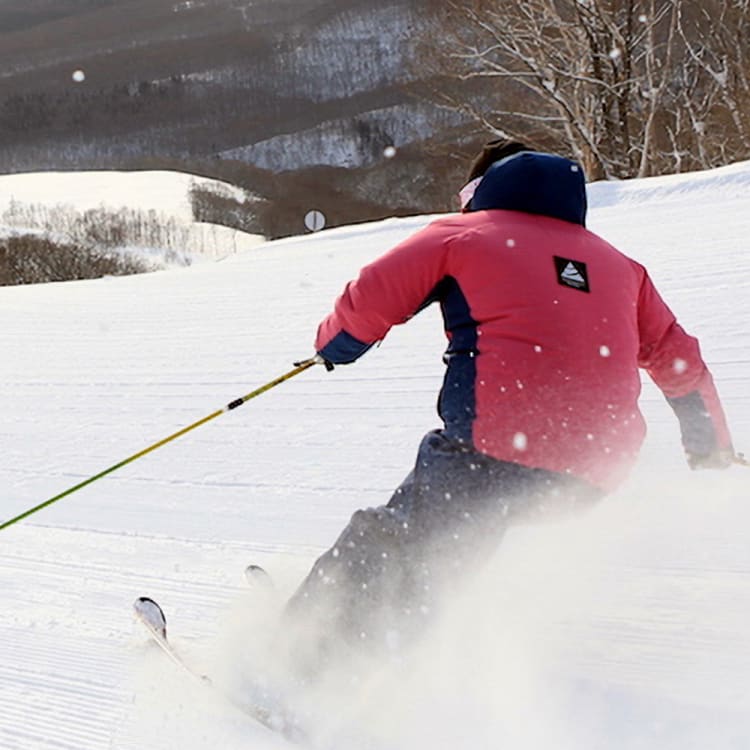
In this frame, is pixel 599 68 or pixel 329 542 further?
pixel 599 68

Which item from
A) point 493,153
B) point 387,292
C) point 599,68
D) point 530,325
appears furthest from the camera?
point 599,68

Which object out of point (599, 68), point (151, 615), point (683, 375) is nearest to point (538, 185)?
point (683, 375)

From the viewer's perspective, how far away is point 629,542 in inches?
86.5

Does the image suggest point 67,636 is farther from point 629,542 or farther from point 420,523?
point 629,542

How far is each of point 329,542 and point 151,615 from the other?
22.4 inches

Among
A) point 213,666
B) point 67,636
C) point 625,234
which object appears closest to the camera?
point 213,666

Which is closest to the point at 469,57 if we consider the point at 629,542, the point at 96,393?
the point at 96,393

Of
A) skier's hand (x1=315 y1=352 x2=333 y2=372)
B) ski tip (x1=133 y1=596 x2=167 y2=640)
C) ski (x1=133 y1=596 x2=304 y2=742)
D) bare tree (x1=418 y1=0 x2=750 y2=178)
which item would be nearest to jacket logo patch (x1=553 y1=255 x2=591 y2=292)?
skier's hand (x1=315 y1=352 x2=333 y2=372)

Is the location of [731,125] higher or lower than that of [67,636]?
lower

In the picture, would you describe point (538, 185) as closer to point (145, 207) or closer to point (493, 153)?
point (493, 153)

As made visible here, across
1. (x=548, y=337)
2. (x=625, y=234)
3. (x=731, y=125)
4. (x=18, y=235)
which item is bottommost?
(x=18, y=235)

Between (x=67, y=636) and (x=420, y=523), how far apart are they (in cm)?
102

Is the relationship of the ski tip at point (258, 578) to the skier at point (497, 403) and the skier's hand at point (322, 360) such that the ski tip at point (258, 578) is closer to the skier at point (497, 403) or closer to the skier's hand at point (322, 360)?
the skier at point (497, 403)

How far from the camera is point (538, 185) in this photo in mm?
1758
